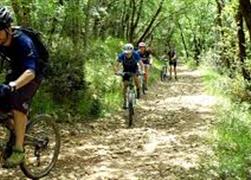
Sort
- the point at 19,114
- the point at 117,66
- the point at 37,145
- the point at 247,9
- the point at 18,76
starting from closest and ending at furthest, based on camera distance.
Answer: the point at 19,114 < the point at 18,76 < the point at 37,145 < the point at 247,9 < the point at 117,66

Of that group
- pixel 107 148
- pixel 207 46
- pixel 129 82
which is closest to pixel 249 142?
pixel 107 148

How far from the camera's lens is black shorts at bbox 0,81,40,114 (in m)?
6.17

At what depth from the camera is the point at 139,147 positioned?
32.0ft

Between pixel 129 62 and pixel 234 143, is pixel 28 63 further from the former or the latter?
pixel 129 62

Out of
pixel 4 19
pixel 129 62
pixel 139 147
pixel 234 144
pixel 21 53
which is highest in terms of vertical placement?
pixel 4 19

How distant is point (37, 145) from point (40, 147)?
0.06 meters

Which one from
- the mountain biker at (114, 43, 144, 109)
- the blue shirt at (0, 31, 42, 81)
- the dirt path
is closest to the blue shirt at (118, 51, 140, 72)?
the mountain biker at (114, 43, 144, 109)

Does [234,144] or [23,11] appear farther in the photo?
[23,11]

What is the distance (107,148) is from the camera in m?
9.70

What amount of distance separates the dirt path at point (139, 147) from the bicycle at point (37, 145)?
25cm

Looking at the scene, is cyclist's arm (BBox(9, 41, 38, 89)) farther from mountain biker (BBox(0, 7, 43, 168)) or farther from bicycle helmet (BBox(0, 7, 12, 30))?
bicycle helmet (BBox(0, 7, 12, 30))

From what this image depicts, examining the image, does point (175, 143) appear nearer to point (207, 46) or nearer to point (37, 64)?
point (37, 64)

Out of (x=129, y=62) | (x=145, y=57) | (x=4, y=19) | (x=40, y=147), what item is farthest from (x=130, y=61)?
(x=4, y=19)

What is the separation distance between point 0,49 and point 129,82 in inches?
261
